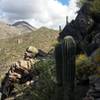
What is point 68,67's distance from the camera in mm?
15078

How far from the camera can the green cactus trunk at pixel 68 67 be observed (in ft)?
49.5

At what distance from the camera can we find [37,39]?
4235 inches

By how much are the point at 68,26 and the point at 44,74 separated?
26.7 feet

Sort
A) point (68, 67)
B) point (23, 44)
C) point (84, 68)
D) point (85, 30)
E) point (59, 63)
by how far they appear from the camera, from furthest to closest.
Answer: point (23, 44) < point (85, 30) < point (84, 68) < point (59, 63) < point (68, 67)

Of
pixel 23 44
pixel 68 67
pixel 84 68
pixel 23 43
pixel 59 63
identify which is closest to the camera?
pixel 68 67

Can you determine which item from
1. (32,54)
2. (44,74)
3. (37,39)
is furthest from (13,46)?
(44,74)

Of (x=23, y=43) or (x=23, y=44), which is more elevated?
(x=23, y=43)

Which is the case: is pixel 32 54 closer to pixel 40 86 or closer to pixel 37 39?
pixel 40 86

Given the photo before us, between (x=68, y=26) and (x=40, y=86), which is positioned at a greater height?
(x=68, y=26)

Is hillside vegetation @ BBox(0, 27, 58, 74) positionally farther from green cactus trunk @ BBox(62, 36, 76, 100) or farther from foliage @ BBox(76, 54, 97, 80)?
green cactus trunk @ BBox(62, 36, 76, 100)

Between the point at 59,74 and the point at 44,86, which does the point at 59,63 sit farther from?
the point at 44,86

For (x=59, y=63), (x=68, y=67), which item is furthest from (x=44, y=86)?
(x=68, y=67)

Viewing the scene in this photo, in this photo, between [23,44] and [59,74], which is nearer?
[59,74]

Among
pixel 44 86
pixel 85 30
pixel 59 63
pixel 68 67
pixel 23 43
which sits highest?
pixel 23 43
